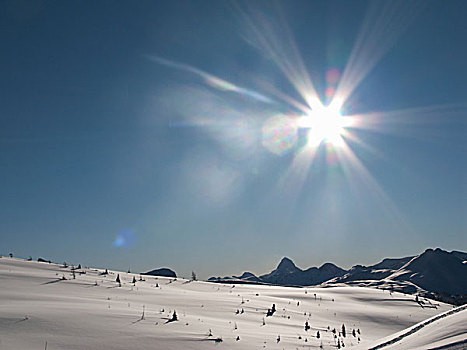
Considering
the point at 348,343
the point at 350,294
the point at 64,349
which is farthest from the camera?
the point at 350,294

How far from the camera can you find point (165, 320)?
38.2 feet

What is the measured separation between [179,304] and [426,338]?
9536mm

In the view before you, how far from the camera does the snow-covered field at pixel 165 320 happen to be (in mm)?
8797

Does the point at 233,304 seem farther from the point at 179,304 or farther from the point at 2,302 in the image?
the point at 2,302

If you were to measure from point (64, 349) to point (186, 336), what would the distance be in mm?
2917

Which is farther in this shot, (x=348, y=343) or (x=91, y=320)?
(x=348, y=343)

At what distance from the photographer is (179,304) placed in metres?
15.5

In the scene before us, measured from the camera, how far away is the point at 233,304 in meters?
17.4

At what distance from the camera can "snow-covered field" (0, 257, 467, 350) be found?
880 cm

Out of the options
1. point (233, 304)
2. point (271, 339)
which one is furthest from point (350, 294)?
point (271, 339)

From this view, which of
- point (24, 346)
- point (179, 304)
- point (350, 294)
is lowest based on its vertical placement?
point (24, 346)

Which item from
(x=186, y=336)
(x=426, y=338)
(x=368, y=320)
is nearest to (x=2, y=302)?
(x=186, y=336)

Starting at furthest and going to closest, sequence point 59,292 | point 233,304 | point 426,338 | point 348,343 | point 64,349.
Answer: point 233,304 < point 59,292 < point 348,343 < point 64,349 < point 426,338

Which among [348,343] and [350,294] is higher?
[350,294]
